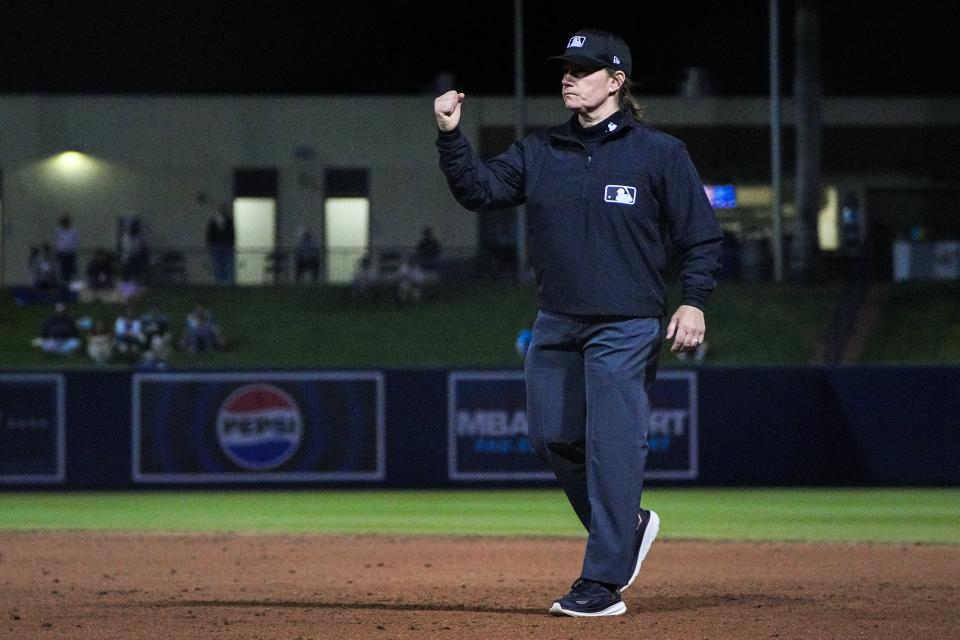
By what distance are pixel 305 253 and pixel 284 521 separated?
19185mm

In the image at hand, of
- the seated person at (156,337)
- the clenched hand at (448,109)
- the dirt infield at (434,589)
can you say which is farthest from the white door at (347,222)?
the clenched hand at (448,109)

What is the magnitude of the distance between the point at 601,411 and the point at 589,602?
684 mm

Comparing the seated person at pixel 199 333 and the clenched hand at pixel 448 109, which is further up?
the clenched hand at pixel 448 109

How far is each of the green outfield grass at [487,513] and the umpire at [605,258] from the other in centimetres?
504

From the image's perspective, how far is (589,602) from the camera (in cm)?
557

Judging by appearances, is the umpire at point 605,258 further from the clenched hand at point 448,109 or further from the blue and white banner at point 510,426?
the blue and white banner at point 510,426

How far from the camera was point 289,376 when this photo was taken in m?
14.9

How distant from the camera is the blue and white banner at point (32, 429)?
14875 millimetres

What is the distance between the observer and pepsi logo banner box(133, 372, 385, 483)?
14859 millimetres

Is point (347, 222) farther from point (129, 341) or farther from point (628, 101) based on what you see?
point (628, 101)

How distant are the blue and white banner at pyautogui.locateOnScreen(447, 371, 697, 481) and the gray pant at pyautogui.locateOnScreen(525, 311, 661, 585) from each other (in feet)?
29.9

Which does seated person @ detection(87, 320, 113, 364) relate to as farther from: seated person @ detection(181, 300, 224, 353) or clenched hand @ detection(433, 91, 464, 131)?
clenched hand @ detection(433, 91, 464, 131)

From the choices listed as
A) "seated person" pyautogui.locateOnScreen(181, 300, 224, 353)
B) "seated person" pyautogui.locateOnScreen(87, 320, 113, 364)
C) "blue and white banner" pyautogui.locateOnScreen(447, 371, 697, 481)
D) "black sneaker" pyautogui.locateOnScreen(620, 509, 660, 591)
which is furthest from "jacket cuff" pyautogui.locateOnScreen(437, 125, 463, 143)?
"seated person" pyautogui.locateOnScreen(181, 300, 224, 353)

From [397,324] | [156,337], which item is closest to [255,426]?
[156,337]
